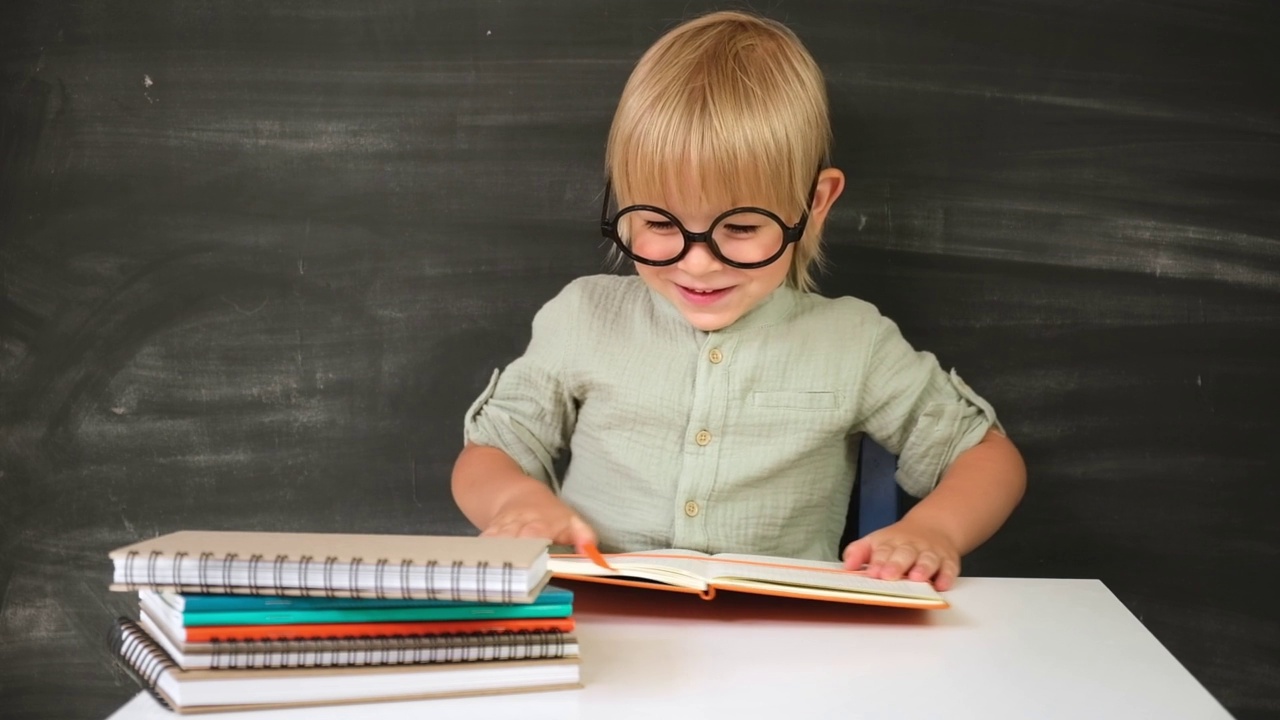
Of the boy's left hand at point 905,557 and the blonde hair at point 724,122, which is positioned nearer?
the boy's left hand at point 905,557

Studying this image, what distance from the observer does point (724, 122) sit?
1.40m

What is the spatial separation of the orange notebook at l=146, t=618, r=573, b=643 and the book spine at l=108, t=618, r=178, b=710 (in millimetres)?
20

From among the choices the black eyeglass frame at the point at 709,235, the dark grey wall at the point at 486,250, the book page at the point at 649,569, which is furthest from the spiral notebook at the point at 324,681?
the dark grey wall at the point at 486,250

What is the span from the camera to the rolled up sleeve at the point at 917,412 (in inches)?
61.1

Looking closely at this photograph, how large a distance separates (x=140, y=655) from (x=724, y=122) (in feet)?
2.74

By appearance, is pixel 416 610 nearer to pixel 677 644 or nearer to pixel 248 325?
pixel 677 644

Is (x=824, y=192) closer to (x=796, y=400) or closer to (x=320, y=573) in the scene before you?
(x=796, y=400)

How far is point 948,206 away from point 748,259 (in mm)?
537

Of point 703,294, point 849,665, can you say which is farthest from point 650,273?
point 849,665

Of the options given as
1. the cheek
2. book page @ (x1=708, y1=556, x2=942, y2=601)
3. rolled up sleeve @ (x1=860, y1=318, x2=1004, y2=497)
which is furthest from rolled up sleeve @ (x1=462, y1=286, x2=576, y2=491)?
book page @ (x1=708, y1=556, x2=942, y2=601)

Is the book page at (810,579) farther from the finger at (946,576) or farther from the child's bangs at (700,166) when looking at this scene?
the child's bangs at (700,166)

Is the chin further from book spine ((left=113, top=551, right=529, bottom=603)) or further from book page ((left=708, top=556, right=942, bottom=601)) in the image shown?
book spine ((left=113, top=551, right=529, bottom=603))

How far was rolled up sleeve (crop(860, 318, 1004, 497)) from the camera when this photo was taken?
1.55 meters

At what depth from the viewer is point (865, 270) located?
183 centimetres
